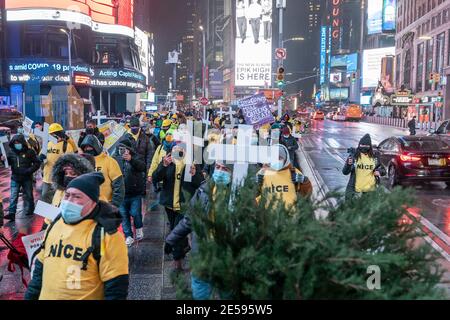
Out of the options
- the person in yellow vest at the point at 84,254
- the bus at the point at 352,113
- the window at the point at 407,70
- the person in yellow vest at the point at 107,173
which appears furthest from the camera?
the window at the point at 407,70

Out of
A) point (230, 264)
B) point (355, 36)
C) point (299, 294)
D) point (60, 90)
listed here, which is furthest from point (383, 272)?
point (355, 36)

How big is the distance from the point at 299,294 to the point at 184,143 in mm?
5375

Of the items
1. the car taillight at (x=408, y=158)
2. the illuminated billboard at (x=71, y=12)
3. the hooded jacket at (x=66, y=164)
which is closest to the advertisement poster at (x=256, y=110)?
the car taillight at (x=408, y=158)

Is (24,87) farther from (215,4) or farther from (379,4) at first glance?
(215,4)

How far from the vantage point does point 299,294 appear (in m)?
2.39

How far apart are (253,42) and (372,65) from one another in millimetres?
45779

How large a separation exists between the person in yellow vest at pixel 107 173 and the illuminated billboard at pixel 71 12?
147 feet

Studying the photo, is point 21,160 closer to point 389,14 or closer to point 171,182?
point 171,182

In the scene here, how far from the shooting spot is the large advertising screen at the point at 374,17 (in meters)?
124

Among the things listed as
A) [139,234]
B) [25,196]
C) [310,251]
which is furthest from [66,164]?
[25,196]

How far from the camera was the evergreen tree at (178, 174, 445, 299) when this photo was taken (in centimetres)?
240

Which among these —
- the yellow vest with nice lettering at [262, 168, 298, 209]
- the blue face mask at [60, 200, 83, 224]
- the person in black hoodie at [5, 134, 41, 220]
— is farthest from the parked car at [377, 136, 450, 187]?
the blue face mask at [60, 200, 83, 224]

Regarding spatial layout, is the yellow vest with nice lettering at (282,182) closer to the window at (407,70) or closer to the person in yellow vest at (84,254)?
the person in yellow vest at (84,254)

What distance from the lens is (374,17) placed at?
126 metres
